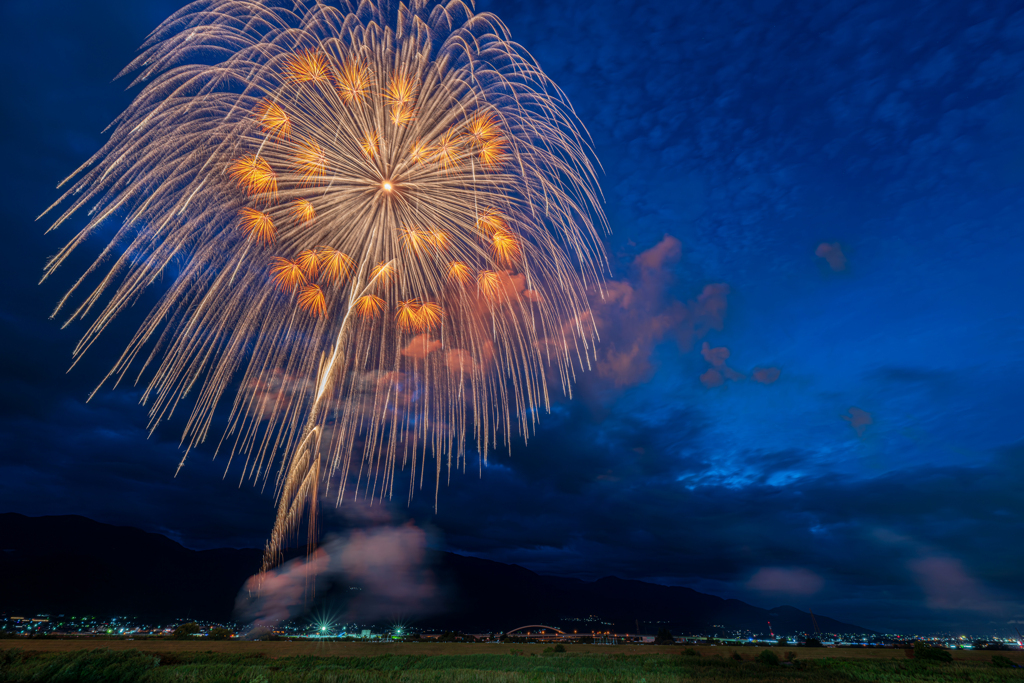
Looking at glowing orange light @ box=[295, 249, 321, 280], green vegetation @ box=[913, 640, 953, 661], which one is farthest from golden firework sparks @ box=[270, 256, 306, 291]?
green vegetation @ box=[913, 640, 953, 661]

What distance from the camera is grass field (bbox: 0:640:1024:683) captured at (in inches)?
1163

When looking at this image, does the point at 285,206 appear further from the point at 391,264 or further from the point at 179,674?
the point at 179,674

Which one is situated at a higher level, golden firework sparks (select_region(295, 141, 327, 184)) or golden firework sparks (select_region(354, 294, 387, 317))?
golden firework sparks (select_region(295, 141, 327, 184))

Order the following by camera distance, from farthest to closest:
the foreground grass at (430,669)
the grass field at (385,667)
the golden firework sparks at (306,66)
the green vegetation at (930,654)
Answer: the green vegetation at (930,654)
the grass field at (385,667)
the foreground grass at (430,669)
the golden firework sparks at (306,66)

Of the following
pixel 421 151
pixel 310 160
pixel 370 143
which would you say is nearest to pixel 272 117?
pixel 310 160

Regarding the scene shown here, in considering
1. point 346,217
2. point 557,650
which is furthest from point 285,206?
point 557,650

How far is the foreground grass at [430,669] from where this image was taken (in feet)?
95.7

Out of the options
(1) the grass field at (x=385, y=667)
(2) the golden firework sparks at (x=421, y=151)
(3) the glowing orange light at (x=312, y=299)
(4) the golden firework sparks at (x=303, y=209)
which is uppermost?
(2) the golden firework sparks at (x=421, y=151)

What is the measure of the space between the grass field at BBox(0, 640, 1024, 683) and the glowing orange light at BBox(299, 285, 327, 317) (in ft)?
75.0

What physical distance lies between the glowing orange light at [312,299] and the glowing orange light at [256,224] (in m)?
3.35

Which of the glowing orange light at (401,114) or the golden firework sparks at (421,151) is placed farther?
the golden firework sparks at (421,151)

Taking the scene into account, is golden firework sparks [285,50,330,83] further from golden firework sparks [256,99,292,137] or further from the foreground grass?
the foreground grass

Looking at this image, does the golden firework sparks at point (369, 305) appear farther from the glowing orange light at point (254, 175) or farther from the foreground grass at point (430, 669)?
the foreground grass at point (430, 669)

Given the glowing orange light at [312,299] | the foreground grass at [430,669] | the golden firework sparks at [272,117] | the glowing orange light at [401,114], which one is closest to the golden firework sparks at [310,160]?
the golden firework sparks at [272,117]
